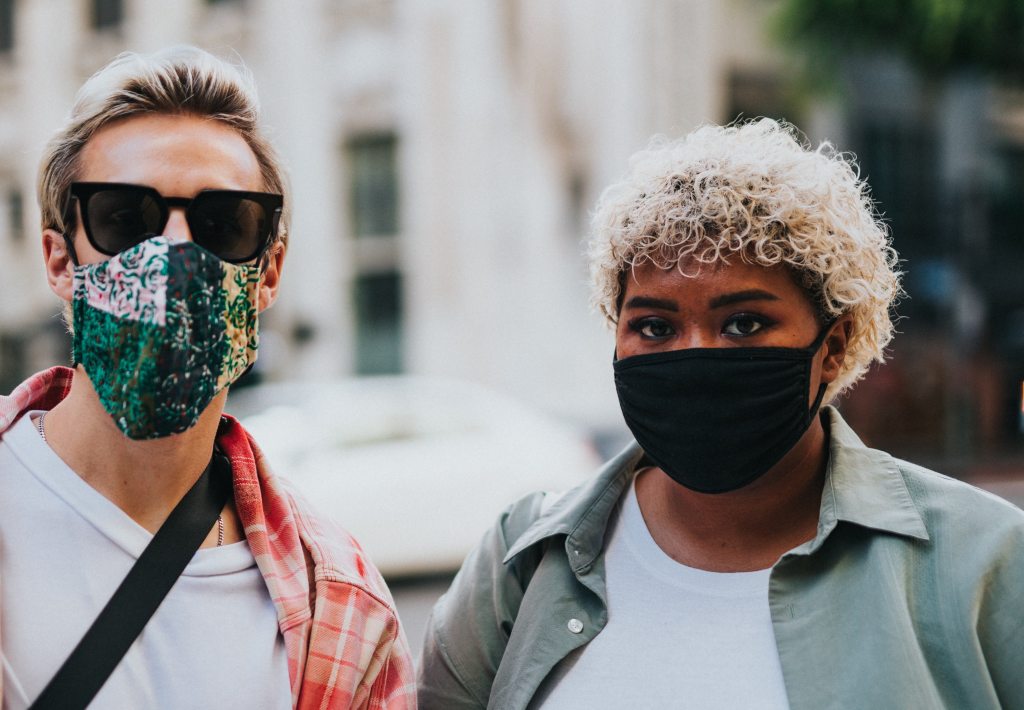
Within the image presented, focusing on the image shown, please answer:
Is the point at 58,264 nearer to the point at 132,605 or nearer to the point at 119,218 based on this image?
the point at 119,218

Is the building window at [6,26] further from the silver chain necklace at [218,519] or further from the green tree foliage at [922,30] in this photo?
the silver chain necklace at [218,519]

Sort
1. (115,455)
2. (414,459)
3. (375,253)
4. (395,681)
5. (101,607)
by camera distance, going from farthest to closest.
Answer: (375,253)
(414,459)
(395,681)
(115,455)
(101,607)

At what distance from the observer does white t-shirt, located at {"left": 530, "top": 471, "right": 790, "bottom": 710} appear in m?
1.93

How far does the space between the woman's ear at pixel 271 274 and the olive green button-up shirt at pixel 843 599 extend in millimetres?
697

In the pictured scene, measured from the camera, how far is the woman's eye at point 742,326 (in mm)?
2066

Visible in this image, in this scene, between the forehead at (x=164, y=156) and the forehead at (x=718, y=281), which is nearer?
the forehead at (x=164, y=156)

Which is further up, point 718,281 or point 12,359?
point 718,281

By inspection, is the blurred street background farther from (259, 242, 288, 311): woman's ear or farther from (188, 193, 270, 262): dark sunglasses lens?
(188, 193, 270, 262): dark sunglasses lens

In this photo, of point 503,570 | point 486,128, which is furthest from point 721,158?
point 486,128

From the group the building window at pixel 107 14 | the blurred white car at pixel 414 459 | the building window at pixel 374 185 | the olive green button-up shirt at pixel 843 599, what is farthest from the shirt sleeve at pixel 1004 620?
the building window at pixel 107 14

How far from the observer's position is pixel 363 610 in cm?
206

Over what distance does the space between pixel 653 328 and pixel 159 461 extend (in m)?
0.92

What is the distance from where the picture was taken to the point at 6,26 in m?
19.0

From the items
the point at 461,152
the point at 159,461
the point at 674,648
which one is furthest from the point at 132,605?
the point at 461,152
